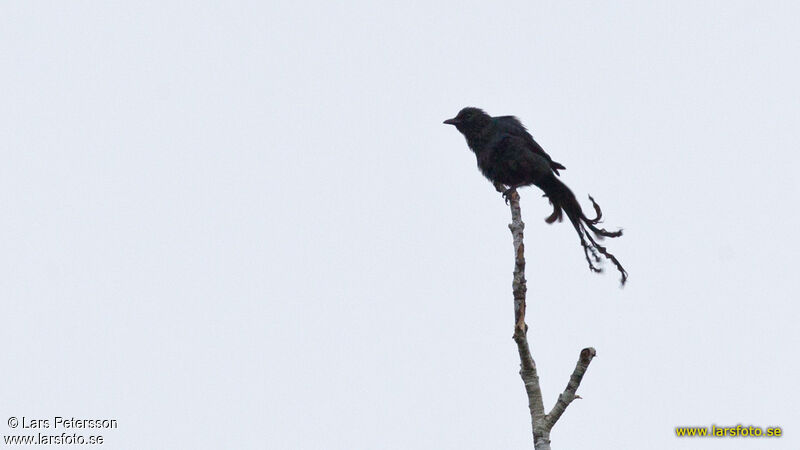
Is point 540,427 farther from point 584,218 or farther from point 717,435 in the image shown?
point 584,218

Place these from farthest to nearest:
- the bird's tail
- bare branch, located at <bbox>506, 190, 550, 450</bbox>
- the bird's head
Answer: the bird's head, the bird's tail, bare branch, located at <bbox>506, 190, 550, 450</bbox>

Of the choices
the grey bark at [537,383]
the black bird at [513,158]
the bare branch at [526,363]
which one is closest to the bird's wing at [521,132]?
the black bird at [513,158]

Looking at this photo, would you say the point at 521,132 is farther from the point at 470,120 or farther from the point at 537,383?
the point at 537,383

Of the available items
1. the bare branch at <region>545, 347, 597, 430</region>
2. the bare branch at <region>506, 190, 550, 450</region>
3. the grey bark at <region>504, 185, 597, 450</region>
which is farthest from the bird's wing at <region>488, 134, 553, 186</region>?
the bare branch at <region>545, 347, 597, 430</region>

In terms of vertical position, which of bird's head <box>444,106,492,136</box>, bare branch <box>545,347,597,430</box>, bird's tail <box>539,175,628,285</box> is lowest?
bare branch <box>545,347,597,430</box>

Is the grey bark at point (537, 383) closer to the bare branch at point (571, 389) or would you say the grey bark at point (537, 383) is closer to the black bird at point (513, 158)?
the bare branch at point (571, 389)

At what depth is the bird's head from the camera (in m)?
10.3

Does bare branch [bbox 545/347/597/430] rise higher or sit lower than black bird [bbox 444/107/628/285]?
lower

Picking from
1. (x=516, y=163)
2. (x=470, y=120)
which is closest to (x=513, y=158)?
(x=516, y=163)

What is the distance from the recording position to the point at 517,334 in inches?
181

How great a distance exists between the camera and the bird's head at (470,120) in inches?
404

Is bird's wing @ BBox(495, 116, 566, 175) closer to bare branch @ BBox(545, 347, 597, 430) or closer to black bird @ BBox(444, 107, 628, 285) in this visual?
black bird @ BBox(444, 107, 628, 285)

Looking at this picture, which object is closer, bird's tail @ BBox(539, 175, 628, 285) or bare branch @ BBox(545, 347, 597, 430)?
bare branch @ BBox(545, 347, 597, 430)

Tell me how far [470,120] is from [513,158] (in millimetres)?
1234
